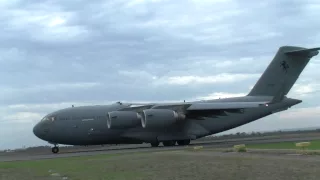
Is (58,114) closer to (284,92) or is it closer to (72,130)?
(72,130)

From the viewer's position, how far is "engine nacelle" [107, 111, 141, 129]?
1513 inches

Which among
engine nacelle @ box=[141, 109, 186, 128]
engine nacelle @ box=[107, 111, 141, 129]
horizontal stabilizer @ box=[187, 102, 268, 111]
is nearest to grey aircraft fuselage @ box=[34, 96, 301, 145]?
engine nacelle @ box=[107, 111, 141, 129]

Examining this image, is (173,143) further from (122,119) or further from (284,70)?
(284,70)

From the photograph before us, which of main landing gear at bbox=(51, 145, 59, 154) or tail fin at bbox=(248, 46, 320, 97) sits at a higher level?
tail fin at bbox=(248, 46, 320, 97)

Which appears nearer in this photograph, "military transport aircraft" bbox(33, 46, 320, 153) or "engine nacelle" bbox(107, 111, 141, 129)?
"engine nacelle" bbox(107, 111, 141, 129)

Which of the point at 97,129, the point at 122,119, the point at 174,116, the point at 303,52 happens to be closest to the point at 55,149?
the point at 97,129

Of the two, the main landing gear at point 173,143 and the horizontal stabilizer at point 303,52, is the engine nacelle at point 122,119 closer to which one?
the main landing gear at point 173,143

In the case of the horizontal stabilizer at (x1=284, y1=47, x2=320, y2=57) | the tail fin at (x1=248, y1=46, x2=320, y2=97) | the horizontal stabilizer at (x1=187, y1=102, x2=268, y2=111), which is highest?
the horizontal stabilizer at (x1=284, y1=47, x2=320, y2=57)

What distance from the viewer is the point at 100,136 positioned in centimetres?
4009

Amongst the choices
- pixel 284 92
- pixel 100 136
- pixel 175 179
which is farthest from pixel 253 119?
pixel 175 179

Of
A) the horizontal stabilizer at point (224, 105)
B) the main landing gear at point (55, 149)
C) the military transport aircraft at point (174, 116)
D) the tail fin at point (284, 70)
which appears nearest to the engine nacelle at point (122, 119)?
the military transport aircraft at point (174, 116)

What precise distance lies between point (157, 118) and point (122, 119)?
285cm

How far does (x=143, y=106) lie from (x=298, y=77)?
1454 centimetres

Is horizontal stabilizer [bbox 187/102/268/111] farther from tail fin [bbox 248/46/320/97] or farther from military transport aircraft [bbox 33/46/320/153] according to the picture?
tail fin [bbox 248/46/320/97]
